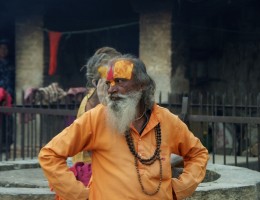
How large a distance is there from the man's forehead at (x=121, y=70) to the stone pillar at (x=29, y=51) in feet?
27.8

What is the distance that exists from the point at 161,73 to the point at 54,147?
7.16m

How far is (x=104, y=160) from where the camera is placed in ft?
13.2

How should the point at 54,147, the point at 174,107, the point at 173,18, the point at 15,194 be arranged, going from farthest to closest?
1. the point at 173,18
2. the point at 174,107
3. the point at 15,194
4. the point at 54,147

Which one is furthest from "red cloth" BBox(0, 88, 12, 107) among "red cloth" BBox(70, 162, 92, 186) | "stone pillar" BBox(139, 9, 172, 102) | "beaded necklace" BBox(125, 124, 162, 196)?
"beaded necklace" BBox(125, 124, 162, 196)

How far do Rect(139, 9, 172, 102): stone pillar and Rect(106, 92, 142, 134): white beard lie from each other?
688 centimetres

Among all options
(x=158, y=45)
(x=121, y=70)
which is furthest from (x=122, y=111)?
(x=158, y=45)

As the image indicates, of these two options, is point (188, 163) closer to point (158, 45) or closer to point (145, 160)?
point (145, 160)

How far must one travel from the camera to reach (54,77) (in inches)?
503

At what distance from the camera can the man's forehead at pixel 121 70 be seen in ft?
13.3

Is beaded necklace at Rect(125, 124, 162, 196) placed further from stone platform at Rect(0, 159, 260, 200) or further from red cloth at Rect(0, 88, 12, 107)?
red cloth at Rect(0, 88, 12, 107)

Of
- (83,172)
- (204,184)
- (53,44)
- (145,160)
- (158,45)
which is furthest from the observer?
(53,44)

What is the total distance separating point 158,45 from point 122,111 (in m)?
7.13

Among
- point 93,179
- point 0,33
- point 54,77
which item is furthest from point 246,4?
point 93,179

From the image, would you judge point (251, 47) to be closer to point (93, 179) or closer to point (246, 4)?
point (246, 4)
